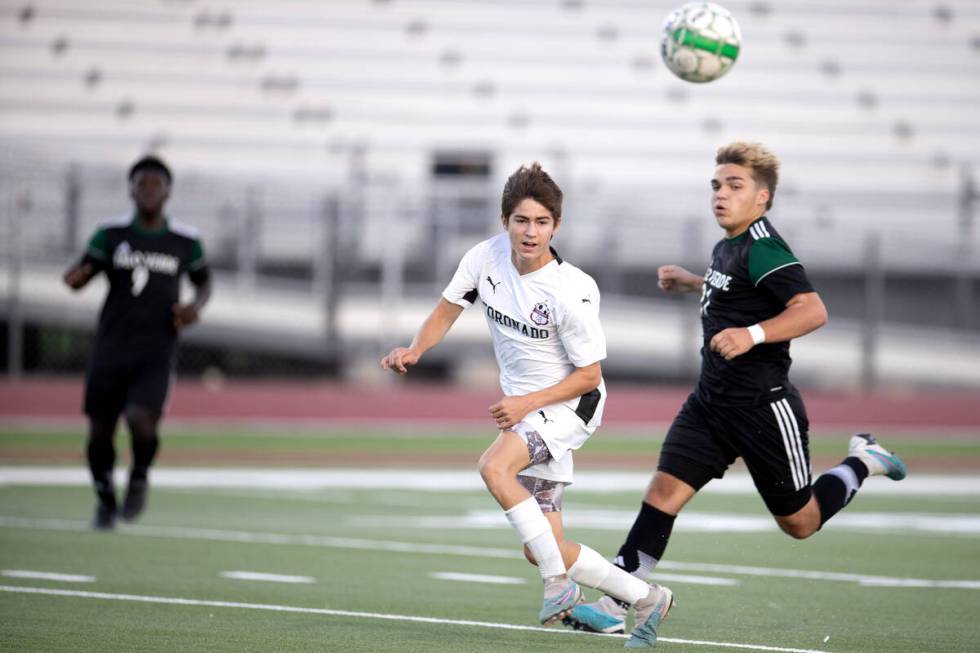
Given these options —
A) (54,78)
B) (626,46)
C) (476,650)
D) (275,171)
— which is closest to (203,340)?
(275,171)

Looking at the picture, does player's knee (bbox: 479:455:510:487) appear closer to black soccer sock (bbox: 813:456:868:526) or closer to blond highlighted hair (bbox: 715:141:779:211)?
black soccer sock (bbox: 813:456:868:526)

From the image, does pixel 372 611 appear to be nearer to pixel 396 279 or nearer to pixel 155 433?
pixel 155 433

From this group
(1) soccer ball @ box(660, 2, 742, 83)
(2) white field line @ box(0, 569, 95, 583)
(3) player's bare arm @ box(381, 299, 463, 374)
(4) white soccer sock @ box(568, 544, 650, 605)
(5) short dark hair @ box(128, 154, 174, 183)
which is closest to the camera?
(4) white soccer sock @ box(568, 544, 650, 605)

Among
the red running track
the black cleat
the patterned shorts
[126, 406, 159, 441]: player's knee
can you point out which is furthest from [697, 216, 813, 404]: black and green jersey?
the red running track

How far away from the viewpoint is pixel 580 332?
20.0 ft

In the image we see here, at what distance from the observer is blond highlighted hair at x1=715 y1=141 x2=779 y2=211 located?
6.50 m

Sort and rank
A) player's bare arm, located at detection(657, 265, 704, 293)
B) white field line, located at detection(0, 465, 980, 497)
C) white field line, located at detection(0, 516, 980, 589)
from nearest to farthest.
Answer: player's bare arm, located at detection(657, 265, 704, 293) → white field line, located at detection(0, 516, 980, 589) → white field line, located at detection(0, 465, 980, 497)

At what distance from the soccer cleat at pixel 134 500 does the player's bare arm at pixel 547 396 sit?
4.85m

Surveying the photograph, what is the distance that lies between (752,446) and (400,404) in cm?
1515

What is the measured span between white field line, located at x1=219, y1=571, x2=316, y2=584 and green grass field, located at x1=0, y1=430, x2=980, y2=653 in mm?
88

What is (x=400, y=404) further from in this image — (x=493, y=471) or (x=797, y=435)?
(x=493, y=471)

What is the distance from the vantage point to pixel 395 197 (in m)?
21.0

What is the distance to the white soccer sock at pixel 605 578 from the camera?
5.96 metres

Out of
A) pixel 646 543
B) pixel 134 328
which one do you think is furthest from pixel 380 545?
pixel 646 543
